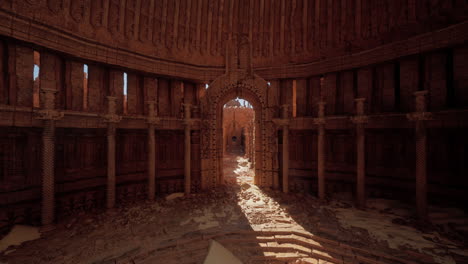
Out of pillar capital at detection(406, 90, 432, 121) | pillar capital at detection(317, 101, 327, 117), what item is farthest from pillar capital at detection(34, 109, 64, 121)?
pillar capital at detection(406, 90, 432, 121)

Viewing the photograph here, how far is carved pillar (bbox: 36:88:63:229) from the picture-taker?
552cm

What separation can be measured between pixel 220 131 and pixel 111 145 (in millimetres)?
4935

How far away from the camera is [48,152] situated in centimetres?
568

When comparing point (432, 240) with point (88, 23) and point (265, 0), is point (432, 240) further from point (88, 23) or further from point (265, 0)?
point (88, 23)

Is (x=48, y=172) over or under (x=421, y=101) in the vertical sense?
under

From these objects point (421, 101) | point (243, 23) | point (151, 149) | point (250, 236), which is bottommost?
point (250, 236)

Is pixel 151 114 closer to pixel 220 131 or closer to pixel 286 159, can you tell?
pixel 220 131

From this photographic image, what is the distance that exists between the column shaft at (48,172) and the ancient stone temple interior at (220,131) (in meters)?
0.04

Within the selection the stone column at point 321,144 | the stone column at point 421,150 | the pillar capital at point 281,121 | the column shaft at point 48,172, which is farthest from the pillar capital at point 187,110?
the stone column at point 421,150

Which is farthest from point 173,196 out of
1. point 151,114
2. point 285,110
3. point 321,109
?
point 321,109

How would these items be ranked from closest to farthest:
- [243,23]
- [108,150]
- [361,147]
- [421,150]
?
[421,150] < [108,150] < [361,147] < [243,23]

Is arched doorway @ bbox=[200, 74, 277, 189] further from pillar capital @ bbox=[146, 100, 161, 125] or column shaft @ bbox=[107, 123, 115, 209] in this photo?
column shaft @ bbox=[107, 123, 115, 209]

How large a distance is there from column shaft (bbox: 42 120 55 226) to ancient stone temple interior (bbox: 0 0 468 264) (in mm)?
43

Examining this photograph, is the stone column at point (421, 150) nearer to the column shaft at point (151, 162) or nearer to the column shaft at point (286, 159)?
the column shaft at point (286, 159)
